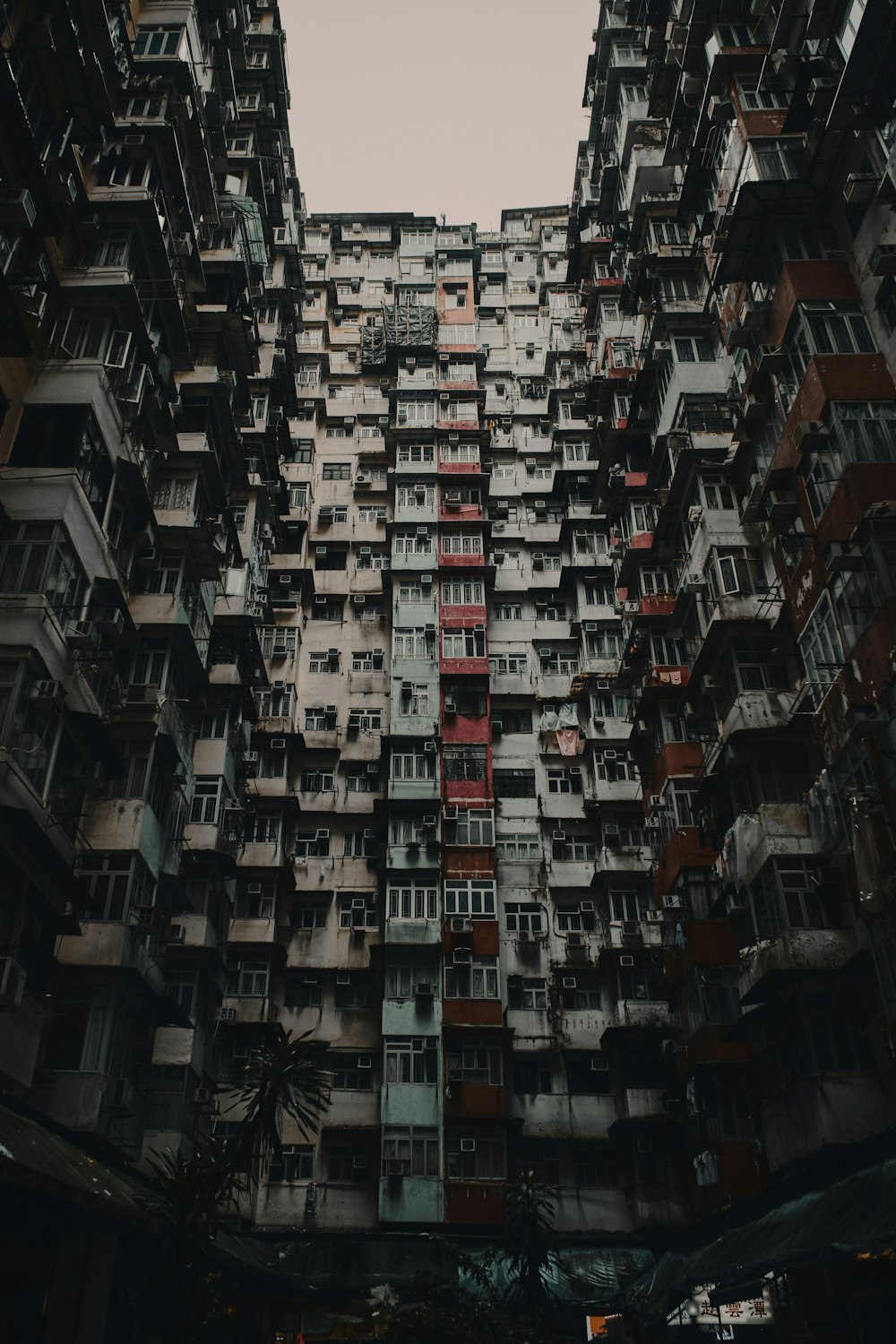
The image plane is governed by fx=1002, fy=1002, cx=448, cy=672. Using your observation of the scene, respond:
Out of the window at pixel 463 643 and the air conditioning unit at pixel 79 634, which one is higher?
the window at pixel 463 643

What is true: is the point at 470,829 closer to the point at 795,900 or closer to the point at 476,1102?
the point at 476,1102

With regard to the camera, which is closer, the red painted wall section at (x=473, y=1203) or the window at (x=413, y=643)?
the red painted wall section at (x=473, y=1203)

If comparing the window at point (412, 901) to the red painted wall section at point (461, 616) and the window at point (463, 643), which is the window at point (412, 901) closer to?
Result: the window at point (463, 643)

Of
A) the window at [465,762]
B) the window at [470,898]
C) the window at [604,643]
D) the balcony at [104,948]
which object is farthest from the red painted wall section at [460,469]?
the balcony at [104,948]

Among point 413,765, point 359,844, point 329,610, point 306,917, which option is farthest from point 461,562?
point 306,917

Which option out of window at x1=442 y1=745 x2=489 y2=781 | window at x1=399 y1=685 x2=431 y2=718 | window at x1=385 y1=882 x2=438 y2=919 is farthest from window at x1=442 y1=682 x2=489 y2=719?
window at x1=385 y1=882 x2=438 y2=919

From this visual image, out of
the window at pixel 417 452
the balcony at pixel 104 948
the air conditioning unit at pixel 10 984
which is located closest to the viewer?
the air conditioning unit at pixel 10 984

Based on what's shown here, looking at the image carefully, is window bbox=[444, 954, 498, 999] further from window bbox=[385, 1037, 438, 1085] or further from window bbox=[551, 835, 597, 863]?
window bbox=[551, 835, 597, 863]
